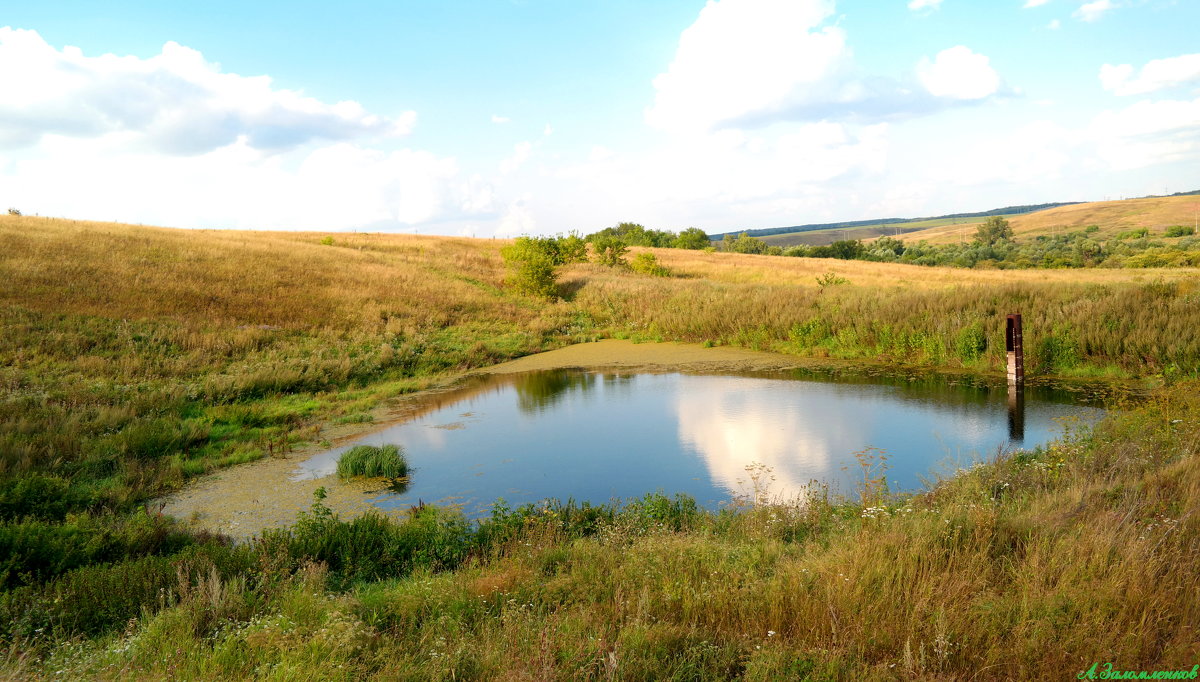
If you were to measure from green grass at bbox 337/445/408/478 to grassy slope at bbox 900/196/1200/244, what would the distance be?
239ft

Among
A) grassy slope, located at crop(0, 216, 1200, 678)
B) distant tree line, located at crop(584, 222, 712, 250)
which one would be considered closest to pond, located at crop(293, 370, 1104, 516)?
grassy slope, located at crop(0, 216, 1200, 678)

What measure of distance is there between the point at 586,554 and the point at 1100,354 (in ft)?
42.6

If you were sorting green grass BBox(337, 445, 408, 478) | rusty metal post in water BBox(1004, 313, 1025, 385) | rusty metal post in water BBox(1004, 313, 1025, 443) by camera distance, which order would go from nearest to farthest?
1. green grass BBox(337, 445, 408, 478)
2. rusty metal post in water BBox(1004, 313, 1025, 443)
3. rusty metal post in water BBox(1004, 313, 1025, 385)

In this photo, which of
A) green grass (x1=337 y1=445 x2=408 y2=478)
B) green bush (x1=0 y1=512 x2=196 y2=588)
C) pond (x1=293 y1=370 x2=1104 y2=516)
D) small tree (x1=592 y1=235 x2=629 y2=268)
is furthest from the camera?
small tree (x1=592 y1=235 x2=629 y2=268)

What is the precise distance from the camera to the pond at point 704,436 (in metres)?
8.18

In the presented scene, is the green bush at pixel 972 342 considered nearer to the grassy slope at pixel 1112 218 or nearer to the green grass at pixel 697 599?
the green grass at pixel 697 599

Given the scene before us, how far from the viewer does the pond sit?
322 inches

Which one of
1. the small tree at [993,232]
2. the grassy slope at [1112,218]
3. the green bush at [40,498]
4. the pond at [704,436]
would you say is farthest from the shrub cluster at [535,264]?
the grassy slope at [1112,218]

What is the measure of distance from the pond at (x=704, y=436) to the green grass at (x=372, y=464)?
246 mm

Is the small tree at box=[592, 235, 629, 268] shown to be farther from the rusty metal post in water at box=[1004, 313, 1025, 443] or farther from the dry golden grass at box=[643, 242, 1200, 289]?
the rusty metal post in water at box=[1004, 313, 1025, 443]

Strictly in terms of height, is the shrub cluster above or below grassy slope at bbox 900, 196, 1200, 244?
below

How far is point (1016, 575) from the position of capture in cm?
396

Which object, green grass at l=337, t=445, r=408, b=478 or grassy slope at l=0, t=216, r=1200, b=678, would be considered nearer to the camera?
grassy slope at l=0, t=216, r=1200, b=678

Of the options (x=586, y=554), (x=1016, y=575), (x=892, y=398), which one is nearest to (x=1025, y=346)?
(x=892, y=398)
